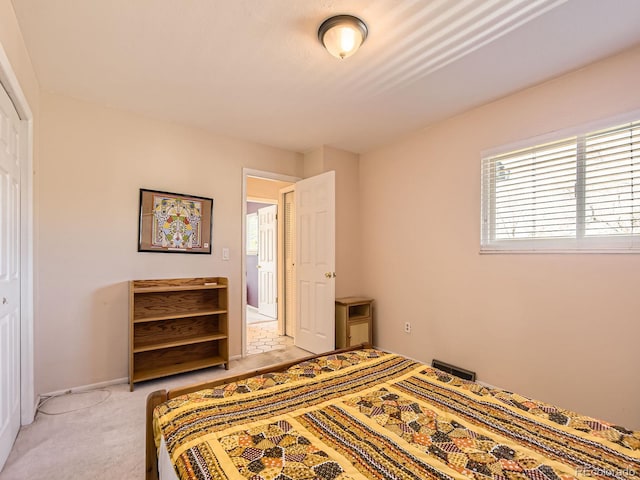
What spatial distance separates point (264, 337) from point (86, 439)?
260cm

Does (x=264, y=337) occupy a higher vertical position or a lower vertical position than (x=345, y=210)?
lower

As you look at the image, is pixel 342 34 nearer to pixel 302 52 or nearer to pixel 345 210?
pixel 302 52

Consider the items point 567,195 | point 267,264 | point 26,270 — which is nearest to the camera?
point 26,270

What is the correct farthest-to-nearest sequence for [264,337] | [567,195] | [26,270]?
1. [264,337]
2. [567,195]
3. [26,270]

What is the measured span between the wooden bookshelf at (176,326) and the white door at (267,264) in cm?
212

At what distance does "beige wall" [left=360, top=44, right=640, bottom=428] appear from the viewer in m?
2.12

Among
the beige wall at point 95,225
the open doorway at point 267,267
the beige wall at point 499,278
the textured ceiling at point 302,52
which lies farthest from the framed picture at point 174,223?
the beige wall at point 499,278

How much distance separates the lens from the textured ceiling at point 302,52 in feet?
5.68

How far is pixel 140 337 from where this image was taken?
299cm

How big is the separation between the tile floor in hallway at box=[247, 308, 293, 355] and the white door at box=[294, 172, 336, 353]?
0.30m

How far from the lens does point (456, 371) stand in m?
2.94

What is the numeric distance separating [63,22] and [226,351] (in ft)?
9.15

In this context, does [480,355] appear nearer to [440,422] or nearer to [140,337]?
[440,422]

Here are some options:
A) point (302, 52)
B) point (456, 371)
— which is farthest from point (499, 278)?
point (302, 52)
